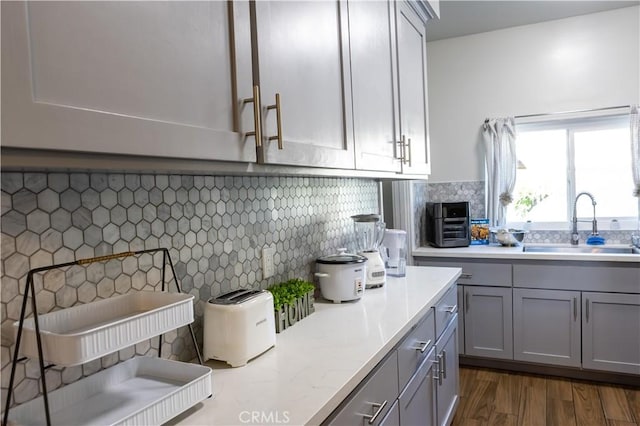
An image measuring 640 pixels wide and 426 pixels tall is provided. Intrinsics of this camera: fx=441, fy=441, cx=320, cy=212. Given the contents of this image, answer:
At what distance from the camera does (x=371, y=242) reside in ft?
7.60

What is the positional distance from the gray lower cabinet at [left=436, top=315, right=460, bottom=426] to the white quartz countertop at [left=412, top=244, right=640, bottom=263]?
0.95m

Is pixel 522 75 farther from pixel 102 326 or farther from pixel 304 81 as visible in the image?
pixel 102 326

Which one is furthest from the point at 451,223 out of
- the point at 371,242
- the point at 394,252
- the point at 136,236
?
the point at 136,236

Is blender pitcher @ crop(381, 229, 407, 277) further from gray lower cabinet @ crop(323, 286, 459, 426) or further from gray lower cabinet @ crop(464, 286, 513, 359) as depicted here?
gray lower cabinet @ crop(464, 286, 513, 359)

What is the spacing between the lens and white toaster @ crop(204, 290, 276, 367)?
119 centimetres

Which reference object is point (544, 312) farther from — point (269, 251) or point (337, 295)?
point (269, 251)

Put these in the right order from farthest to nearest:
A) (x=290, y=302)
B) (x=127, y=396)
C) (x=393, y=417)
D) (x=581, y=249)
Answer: (x=581, y=249) < (x=290, y=302) < (x=393, y=417) < (x=127, y=396)

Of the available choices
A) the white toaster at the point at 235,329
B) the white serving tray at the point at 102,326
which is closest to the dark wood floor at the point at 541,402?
the white toaster at the point at 235,329

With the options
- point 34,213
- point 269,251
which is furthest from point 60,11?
point 269,251

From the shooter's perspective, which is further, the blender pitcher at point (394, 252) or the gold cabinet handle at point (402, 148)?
the blender pitcher at point (394, 252)

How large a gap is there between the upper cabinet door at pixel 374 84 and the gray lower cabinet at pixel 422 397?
0.81 m

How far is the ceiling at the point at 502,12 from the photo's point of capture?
3.01 metres

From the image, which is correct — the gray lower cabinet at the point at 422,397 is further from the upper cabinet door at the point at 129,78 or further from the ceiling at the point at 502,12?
the ceiling at the point at 502,12

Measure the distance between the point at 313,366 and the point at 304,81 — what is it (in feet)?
2.62
